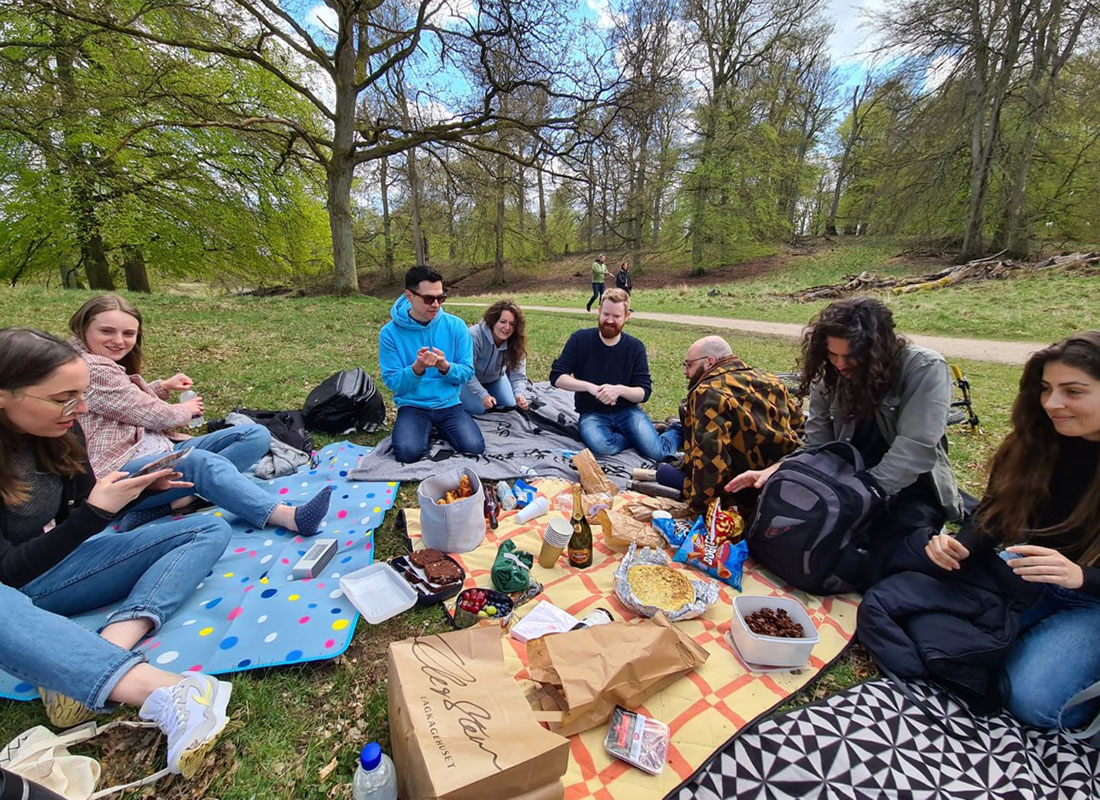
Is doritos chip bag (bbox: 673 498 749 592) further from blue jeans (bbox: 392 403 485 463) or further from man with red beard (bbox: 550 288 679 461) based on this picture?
blue jeans (bbox: 392 403 485 463)

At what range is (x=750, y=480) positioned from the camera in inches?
110

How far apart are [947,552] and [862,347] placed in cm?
106

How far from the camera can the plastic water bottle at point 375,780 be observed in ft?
4.58

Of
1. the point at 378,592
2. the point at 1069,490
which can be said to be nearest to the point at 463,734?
the point at 378,592

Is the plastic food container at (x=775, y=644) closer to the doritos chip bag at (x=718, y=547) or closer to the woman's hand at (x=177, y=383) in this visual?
the doritos chip bag at (x=718, y=547)

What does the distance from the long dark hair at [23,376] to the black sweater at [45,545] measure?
0.09m

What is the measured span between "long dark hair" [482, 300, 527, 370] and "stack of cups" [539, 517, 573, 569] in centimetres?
278

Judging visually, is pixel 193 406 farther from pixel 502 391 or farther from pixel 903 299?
pixel 903 299

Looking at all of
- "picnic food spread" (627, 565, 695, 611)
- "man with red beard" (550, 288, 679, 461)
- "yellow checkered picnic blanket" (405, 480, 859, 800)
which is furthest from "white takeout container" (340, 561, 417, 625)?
"man with red beard" (550, 288, 679, 461)

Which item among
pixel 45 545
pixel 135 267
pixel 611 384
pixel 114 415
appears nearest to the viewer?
Result: pixel 45 545

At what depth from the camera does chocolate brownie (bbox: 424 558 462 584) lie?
2367 mm

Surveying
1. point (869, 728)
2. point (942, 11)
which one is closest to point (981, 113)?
point (942, 11)

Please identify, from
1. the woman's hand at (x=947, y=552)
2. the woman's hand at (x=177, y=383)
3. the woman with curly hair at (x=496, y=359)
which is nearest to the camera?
the woman's hand at (x=947, y=552)

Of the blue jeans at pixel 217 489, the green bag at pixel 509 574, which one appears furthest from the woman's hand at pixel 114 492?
the green bag at pixel 509 574
